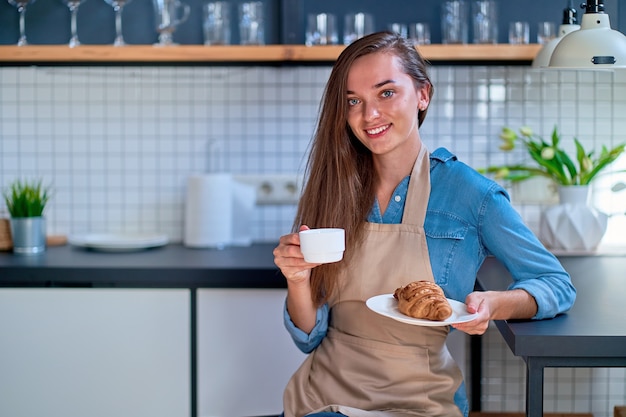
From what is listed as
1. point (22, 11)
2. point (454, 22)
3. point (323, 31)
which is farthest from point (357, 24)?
point (22, 11)

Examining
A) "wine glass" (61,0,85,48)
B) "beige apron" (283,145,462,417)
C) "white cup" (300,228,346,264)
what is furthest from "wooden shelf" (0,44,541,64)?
"white cup" (300,228,346,264)

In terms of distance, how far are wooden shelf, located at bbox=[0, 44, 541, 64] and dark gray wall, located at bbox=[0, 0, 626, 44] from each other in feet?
Result: 0.63

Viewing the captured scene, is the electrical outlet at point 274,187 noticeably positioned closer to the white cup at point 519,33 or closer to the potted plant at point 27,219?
the potted plant at point 27,219

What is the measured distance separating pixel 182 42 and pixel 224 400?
1.24m

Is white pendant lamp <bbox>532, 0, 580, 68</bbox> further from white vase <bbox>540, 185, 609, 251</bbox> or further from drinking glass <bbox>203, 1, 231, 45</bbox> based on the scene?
drinking glass <bbox>203, 1, 231, 45</bbox>

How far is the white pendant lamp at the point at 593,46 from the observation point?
74.4 inches

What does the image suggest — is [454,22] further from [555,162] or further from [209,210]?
[209,210]

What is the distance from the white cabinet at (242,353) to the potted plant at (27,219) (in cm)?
67

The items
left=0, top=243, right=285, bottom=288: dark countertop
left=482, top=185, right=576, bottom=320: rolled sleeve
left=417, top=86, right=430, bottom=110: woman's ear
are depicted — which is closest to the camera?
left=482, top=185, right=576, bottom=320: rolled sleeve

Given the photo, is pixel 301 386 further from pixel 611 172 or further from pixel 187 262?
pixel 611 172

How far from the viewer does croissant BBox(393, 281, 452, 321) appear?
4.75 feet

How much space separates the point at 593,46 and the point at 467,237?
0.54 metres

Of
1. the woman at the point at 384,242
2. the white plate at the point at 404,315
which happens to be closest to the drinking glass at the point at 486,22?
the woman at the point at 384,242

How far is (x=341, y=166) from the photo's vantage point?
1.90 metres
